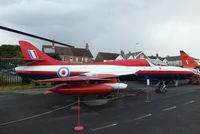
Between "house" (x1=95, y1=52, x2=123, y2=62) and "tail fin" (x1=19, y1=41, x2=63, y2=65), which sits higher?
"house" (x1=95, y1=52, x2=123, y2=62)

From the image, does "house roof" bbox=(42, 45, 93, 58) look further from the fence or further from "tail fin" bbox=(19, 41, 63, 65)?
"tail fin" bbox=(19, 41, 63, 65)

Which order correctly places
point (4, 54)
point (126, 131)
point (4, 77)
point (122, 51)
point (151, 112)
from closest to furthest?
1. point (126, 131)
2. point (151, 112)
3. point (4, 77)
4. point (4, 54)
5. point (122, 51)

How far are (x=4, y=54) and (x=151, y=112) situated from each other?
2732 inches

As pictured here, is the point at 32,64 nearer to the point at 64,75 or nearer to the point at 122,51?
the point at 64,75

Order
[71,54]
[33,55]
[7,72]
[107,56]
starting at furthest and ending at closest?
[107,56] → [71,54] → [7,72] → [33,55]

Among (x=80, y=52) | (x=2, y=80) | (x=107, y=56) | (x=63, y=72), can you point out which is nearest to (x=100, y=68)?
(x=63, y=72)

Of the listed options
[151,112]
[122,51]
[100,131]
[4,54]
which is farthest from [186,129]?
[4,54]

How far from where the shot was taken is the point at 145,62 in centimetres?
969

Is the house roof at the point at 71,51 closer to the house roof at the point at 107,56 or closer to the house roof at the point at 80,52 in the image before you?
the house roof at the point at 80,52

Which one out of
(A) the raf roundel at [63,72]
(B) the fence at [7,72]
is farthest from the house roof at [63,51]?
(A) the raf roundel at [63,72]

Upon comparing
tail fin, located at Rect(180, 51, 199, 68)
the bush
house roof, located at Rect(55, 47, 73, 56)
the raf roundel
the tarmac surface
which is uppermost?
house roof, located at Rect(55, 47, 73, 56)

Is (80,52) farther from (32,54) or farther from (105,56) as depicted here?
(32,54)

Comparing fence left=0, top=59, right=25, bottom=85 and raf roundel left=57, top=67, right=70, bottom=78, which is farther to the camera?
fence left=0, top=59, right=25, bottom=85

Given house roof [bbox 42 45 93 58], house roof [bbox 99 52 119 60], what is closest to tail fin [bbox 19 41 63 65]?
house roof [bbox 42 45 93 58]
